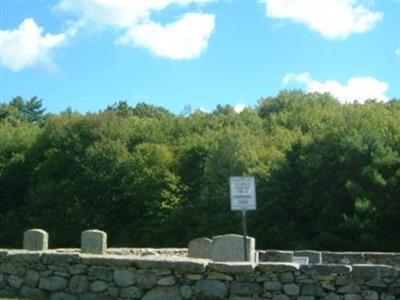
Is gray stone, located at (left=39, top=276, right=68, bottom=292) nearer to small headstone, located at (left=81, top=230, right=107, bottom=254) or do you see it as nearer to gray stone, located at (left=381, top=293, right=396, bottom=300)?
gray stone, located at (left=381, top=293, right=396, bottom=300)

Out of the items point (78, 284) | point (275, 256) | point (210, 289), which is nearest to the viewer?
point (210, 289)

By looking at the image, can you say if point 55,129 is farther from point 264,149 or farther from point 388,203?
point 388,203

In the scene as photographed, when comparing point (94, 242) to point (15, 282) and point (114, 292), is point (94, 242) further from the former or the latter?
point (114, 292)

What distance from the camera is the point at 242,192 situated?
544 inches

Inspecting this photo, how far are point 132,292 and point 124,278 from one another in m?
0.26

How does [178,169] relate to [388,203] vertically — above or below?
above

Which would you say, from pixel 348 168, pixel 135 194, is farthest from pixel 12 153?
pixel 348 168

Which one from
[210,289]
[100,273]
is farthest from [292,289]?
[100,273]

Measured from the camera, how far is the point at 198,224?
38.9m

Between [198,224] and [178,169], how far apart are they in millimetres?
6241

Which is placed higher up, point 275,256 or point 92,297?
point 275,256

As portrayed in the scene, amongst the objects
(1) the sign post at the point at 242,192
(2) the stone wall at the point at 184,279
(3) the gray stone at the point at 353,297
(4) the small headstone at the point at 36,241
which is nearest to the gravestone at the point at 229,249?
(1) the sign post at the point at 242,192

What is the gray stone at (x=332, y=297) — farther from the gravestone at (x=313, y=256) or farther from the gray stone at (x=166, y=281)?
the gravestone at (x=313, y=256)

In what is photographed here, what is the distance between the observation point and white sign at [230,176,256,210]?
45.1 ft
